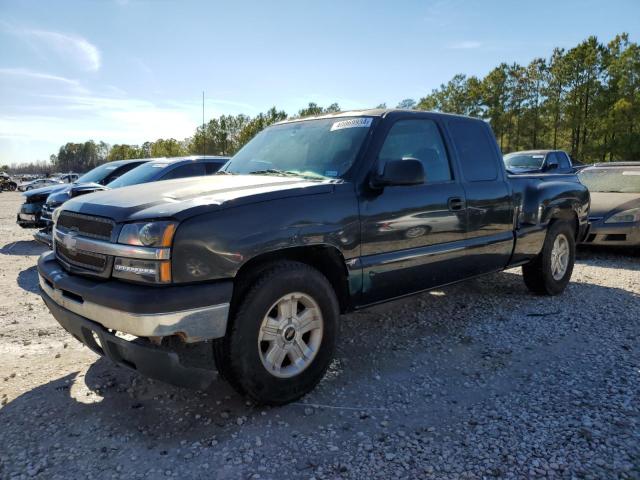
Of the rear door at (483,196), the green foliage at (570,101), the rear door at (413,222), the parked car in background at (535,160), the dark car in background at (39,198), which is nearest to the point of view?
the rear door at (413,222)

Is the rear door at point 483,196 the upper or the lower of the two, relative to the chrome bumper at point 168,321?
upper

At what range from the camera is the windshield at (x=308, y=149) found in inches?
141

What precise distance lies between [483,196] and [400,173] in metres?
1.40

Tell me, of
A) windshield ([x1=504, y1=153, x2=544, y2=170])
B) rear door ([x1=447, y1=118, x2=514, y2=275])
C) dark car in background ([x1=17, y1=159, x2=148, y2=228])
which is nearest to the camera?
rear door ([x1=447, y1=118, x2=514, y2=275])

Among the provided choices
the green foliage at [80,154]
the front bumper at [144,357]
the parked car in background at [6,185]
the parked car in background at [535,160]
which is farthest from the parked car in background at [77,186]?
the green foliage at [80,154]

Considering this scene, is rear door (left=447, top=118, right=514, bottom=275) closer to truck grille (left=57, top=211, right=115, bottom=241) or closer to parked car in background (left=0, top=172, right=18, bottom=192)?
truck grille (left=57, top=211, right=115, bottom=241)

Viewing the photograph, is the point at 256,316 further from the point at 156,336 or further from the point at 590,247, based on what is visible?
the point at 590,247

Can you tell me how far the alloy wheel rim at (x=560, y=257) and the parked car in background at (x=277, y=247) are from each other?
1.42 meters

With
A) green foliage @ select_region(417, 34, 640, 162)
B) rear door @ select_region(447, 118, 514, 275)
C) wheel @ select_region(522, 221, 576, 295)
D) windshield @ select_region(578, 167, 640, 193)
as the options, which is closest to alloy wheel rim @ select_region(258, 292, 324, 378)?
rear door @ select_region(447, 118, 514, 275)

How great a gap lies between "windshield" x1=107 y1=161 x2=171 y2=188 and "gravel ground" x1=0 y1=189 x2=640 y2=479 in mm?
3140

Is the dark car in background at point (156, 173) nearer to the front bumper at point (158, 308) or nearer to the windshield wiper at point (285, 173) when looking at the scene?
the windshield wiper at point (285, 173)

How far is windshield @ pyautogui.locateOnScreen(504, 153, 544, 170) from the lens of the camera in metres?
13.8

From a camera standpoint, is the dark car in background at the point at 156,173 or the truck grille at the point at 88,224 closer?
the truck grille at the point at 88,224

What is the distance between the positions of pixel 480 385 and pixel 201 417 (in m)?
1.88
